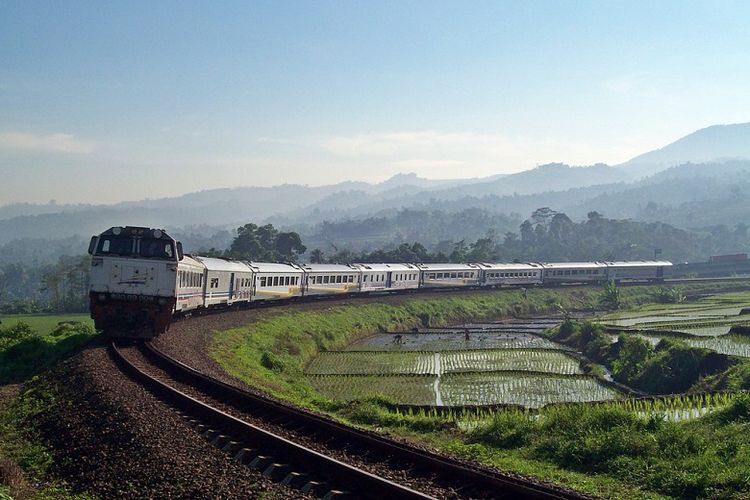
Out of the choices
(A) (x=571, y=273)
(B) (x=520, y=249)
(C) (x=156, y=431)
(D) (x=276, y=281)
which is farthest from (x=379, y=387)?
(B) (x=520, y=249)

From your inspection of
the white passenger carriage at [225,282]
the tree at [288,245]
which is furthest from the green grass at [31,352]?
the tree at [288,245]

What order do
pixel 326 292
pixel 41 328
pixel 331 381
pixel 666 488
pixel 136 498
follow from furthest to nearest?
pixel 326 292 < pixel 41 328 < pixel 331 381 < pixel 666 488 < pixel 136 498

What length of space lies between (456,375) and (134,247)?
43.9 ft

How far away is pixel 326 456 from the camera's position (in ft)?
33.8

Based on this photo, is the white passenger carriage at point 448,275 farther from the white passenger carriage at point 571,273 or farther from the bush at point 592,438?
the bush at point 592,438

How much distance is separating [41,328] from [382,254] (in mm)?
62444

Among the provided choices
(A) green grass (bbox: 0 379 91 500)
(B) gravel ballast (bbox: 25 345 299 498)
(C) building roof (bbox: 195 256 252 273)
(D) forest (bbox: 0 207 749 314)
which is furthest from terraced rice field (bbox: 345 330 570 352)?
(D) forest (bbox: 0 207 749 314)

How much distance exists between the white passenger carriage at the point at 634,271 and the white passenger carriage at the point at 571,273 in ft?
8.52

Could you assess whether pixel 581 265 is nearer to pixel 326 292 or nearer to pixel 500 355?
pixel 326 292

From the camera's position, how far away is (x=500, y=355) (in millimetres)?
36031

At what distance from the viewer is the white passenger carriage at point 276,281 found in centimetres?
4456

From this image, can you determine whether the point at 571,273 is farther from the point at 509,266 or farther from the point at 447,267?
the point at 447,267

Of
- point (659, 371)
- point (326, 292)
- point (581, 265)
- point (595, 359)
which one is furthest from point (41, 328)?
point (581, 265)

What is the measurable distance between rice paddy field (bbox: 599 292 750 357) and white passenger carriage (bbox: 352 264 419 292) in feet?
61.9
